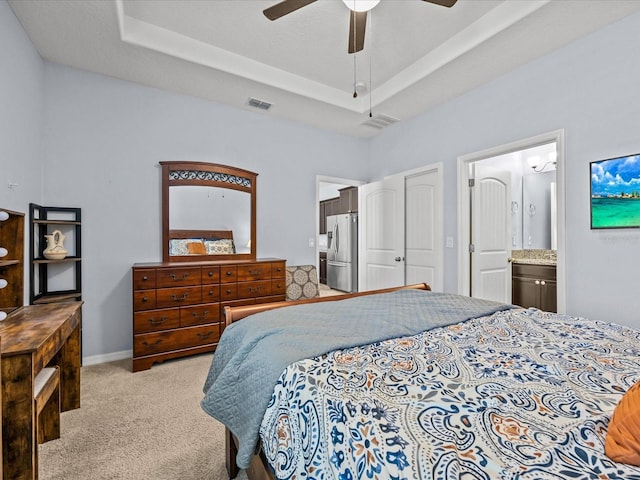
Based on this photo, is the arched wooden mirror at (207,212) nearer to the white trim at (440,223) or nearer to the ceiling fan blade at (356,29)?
the ceiling fan blade at (356,29)

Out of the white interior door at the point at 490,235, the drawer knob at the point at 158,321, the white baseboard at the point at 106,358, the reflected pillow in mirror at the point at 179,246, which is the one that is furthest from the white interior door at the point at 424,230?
the white baseboard at the point at 106,358

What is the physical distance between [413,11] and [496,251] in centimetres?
270

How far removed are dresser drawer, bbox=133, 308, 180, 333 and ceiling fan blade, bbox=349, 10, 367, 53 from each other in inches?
108

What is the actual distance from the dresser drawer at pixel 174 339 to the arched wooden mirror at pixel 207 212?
0.80m

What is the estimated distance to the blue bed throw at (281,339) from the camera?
1.11 metres

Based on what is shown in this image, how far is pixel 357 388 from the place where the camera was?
903 mm

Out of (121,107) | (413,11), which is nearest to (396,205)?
(413,11)

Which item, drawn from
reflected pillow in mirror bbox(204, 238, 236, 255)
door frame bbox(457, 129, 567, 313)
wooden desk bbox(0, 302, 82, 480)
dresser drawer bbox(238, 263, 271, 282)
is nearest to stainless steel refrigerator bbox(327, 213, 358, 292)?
door frame bbox(457, 129, 567, 313)

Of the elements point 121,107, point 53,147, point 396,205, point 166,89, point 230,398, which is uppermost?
point 166,89

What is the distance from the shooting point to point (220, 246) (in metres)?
3.63

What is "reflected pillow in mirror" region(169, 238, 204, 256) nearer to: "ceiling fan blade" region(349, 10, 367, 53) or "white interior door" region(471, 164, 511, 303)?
"ceiling fan blade" region(349, 10, 367, 53)

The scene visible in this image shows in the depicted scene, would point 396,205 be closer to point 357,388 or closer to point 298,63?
point 298,63

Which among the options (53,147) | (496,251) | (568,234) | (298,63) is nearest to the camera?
(568,234)

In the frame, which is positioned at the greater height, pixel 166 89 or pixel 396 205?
pixel 166 89
